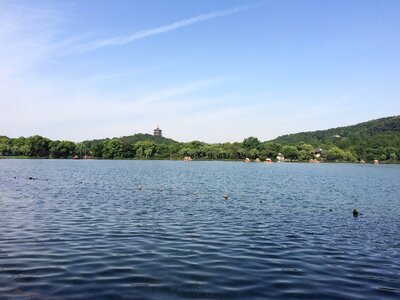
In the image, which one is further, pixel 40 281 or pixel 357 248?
pixel 357 248

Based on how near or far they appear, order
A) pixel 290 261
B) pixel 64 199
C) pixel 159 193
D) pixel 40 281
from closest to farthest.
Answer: pixel 40 281
pixel 290 261
pixel 64 199
pixel 159 193

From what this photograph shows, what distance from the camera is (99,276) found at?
→ 51.1ft

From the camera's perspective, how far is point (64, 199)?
1622 inches

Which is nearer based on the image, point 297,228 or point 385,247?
point 385,247

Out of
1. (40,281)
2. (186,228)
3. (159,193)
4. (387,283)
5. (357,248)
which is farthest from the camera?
(159,193)

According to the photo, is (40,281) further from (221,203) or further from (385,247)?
(221,203)

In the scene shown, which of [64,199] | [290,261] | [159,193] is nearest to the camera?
[290,261]

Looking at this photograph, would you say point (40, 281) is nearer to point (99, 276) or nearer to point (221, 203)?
point (99, 276)

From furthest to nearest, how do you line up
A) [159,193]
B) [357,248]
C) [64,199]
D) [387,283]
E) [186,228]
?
[159,193], [64,199], [186,228], [357,248], [387,283]

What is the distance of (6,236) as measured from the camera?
893 inches

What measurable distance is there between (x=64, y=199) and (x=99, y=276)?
2785 centimetres

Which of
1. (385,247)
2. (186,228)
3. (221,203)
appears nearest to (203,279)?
(186,228)

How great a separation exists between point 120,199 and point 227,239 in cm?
2234

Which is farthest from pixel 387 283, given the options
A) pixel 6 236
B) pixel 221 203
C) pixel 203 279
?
pixel 221 203
